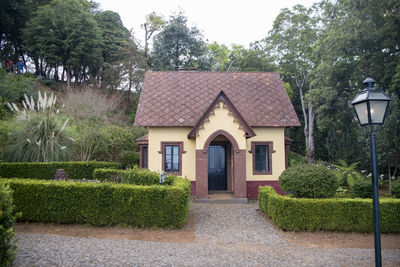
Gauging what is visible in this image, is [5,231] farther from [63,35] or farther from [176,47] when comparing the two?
[63,35]

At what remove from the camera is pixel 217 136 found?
15.2 m

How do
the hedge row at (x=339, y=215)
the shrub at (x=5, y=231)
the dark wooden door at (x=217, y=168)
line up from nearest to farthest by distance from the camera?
1. the shrub at (x=5, y=231)
2. the hedge row at (x=339, y=215)
3. the dark wooden door at (x=217, y=168)

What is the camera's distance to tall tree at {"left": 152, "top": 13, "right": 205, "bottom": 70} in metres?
33.4

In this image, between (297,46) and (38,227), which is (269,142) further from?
(297,46)

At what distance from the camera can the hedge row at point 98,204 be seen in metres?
9.05

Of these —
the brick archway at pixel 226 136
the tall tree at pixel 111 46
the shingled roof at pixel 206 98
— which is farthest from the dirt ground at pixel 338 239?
the tall tree at pixel 111 46

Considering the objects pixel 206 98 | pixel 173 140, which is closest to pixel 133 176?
pixel 173 140

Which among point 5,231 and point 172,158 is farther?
point 172,158

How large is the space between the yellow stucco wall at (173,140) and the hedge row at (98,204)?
582 cm

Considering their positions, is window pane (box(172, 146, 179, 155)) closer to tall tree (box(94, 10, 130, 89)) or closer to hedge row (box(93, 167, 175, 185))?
hedge row (box(93, 167, 175, 185))

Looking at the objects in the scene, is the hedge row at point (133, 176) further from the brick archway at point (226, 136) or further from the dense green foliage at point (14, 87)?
the dense green foliage at point (14, 87)

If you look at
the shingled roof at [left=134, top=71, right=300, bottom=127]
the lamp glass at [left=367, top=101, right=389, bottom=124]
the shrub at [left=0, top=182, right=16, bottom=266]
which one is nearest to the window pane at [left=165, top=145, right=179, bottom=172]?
the shingled roof at [left=134, top=71, right=300, bottom=127]

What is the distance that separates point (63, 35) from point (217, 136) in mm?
29069

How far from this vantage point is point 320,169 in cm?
1011
